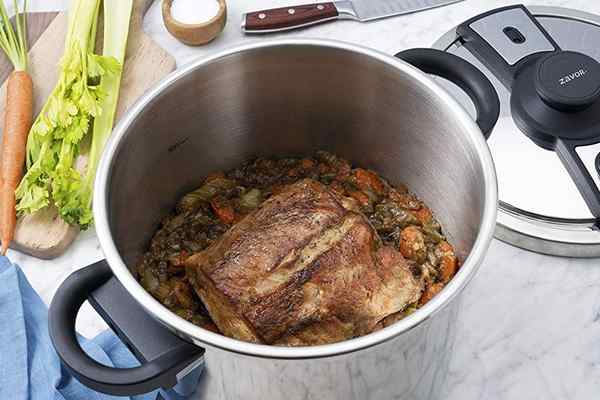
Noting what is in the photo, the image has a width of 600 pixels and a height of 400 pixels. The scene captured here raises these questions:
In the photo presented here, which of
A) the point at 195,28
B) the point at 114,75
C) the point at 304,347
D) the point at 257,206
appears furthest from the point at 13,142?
the point at 304,347

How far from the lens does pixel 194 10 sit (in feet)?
6.13

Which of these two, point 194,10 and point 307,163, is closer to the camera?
point 307,163

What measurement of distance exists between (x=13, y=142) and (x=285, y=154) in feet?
1.77

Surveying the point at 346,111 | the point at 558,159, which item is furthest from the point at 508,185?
the point at 346,111

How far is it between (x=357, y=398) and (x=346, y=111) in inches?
19.8

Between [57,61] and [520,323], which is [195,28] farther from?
[520,323]

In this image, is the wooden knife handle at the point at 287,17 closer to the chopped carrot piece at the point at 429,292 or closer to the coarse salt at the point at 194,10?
the coarse salt at the point at 194,10

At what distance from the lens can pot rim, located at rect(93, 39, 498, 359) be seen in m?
1.00

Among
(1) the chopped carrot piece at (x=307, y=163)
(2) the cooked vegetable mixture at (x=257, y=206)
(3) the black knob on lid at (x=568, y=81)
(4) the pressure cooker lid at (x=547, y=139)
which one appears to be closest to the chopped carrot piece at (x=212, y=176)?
(2) the cooked vegetable mixture at (x=257, y=206)

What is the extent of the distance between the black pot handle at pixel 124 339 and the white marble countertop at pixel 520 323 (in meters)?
0.47

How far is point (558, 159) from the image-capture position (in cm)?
164

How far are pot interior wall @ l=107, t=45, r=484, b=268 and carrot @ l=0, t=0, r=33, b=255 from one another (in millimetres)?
346

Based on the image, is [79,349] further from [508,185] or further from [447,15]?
[447,15]

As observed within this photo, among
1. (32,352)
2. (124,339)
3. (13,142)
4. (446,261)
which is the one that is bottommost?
(32,352)
